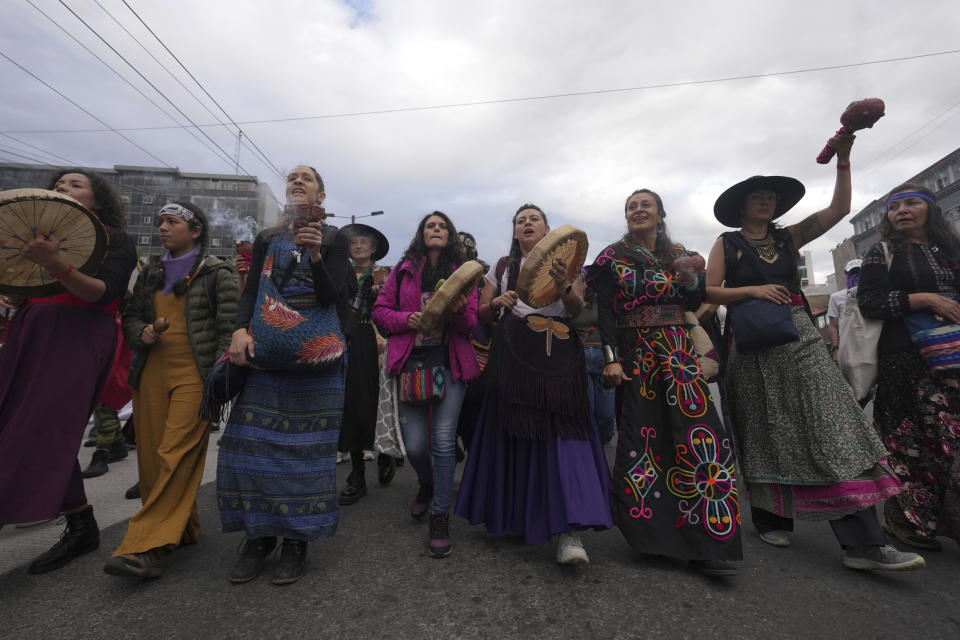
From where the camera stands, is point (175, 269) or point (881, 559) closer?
point (881, 559)

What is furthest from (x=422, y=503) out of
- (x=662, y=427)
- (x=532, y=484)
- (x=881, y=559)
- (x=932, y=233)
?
(x=932, y=233)

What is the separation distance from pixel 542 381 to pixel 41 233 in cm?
244

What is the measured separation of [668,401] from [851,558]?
1.06 metres

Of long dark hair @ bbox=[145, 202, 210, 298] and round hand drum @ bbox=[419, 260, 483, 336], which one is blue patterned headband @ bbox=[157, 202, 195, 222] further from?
round hand drum @ bbox=[419, 260, 483, 336]

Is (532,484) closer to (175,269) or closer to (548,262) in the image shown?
(548,262)

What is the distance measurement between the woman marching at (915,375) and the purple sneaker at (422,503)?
2701 millimetres

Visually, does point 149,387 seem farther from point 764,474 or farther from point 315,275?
point 764,474

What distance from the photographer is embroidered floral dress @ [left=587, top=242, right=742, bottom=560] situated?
223 centimetres

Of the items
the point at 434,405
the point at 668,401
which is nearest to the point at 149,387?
the point at 434,405

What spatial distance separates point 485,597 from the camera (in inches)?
76.7

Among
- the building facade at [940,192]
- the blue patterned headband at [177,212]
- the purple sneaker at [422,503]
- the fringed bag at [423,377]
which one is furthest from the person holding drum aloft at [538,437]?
the building facade at [940,192]

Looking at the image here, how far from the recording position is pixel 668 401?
7.94 ft

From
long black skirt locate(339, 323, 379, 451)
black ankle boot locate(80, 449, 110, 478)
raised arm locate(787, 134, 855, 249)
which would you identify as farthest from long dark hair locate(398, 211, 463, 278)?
black ankle boot locate(80, 449, 110, 478)

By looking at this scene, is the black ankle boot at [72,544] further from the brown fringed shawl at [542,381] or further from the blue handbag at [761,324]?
the blue handbag at [761,324]
